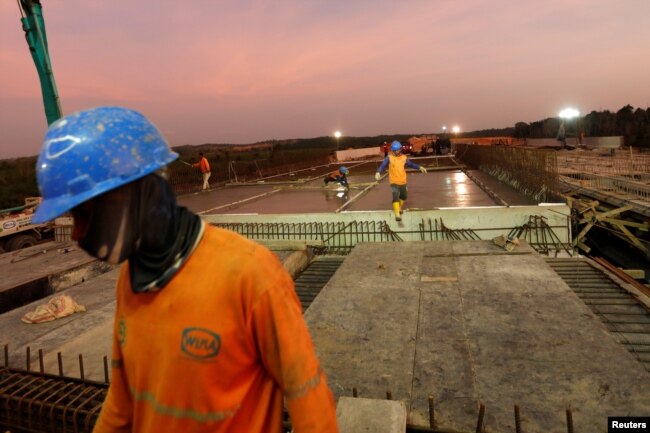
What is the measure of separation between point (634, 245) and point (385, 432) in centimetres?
1407

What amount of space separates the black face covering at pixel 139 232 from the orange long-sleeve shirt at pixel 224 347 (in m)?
0.05

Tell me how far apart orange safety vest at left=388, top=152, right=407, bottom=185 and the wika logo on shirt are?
9.09m

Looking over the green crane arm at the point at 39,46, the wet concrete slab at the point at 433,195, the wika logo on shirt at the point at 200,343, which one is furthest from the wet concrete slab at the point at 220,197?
the wika logo on shirt at the point at 200,343

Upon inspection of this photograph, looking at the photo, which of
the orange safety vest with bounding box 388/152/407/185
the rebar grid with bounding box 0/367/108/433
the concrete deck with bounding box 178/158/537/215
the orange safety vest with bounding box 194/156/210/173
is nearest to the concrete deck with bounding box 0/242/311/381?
the rebar grid with bounding box 0/367/108/433

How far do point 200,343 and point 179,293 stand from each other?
0.18m

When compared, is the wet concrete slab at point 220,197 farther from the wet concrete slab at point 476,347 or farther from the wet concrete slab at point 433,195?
the wet concrete slab at point 476,347

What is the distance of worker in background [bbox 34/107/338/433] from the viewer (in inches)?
51.1

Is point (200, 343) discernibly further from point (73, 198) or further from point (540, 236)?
point (540, 236)

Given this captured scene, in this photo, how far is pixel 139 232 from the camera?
1348 millimetres

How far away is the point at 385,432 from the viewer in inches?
106

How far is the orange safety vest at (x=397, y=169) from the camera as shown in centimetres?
1002

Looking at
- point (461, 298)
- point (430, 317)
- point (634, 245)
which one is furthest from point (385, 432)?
point (634, 245)

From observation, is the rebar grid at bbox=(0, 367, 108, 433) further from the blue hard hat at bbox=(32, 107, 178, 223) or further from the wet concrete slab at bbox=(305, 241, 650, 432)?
the blue hard hat at bbox=(32, 107, 178, 223)

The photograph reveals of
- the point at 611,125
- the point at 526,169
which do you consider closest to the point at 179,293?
the point at 526,169
